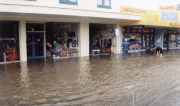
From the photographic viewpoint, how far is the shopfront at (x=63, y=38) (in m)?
25.8

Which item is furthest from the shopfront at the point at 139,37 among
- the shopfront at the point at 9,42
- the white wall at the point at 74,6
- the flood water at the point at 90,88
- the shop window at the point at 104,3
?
the flood water at the point at 90,88

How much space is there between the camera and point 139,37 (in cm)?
3394

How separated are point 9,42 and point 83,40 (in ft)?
21.8

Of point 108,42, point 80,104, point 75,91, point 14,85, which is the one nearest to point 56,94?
point 75,91

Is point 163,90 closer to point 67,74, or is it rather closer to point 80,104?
point 80,104

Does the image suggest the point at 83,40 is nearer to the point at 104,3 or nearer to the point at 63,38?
the point at 63,38

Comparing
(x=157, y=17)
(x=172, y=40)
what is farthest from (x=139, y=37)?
(x=172, y=40)

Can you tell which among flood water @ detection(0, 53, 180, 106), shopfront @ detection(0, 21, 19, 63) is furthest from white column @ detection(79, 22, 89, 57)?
flood water @ detection(0, 53, 180, 106)

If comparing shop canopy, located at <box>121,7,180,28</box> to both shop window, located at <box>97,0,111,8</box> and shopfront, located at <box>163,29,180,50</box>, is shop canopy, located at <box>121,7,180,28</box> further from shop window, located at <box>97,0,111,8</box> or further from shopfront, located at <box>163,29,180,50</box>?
shopfront, located at <box>163,29,180,50</box>

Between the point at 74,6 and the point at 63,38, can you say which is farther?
the point at 63,38

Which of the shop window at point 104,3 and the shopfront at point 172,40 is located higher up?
the shop window at point 104,3

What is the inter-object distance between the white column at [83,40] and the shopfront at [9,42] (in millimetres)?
5842

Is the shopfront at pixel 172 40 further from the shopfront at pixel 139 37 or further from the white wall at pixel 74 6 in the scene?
the white wall at pixel 74 6

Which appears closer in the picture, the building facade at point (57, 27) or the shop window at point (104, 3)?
→ the building facade at point (57, 27)
